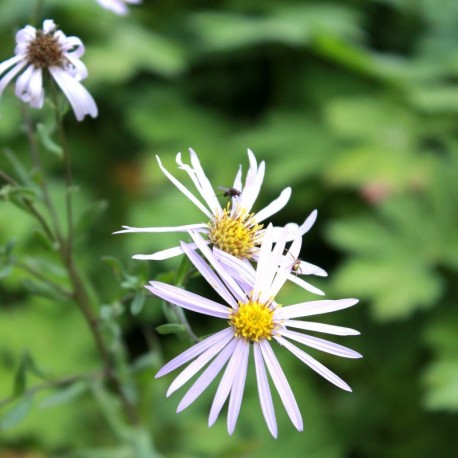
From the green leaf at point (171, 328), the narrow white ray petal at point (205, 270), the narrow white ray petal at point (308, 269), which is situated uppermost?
the narrow white ray petal at point (308, 269)

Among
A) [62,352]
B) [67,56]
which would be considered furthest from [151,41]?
[67,56]

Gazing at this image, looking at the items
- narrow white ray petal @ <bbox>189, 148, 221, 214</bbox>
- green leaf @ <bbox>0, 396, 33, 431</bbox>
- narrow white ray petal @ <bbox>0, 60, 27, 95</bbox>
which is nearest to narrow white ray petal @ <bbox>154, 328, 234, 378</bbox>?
narrow white ray petal @ <bbox>189, 148, 221, 214</bbox>

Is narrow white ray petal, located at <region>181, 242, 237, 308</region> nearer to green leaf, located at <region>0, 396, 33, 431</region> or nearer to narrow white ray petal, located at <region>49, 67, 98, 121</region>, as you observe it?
narrow white ray petal, located at <region>49, 67, 98, 121</region>

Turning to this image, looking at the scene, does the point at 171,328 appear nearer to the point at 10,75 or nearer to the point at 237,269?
the point at 237,269

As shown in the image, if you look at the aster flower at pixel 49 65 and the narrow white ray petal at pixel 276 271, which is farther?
the aster flower at pixel 49 65

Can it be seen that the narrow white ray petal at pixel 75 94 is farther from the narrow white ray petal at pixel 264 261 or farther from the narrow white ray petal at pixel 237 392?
the narrow white ray petal at pixel 237 392

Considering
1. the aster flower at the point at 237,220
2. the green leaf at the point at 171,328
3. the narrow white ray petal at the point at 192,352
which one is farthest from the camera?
the aster flower at the point at 237,220

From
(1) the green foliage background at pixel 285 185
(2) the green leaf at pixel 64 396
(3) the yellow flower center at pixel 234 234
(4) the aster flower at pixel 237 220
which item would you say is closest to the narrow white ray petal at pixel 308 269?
(4) the aster flower at pixel 237 220

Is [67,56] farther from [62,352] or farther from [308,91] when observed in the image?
[308,91]
